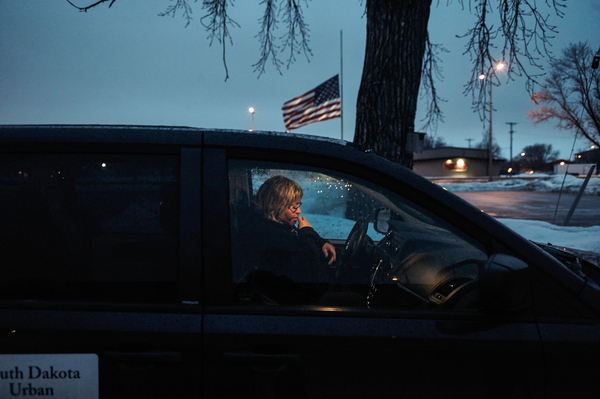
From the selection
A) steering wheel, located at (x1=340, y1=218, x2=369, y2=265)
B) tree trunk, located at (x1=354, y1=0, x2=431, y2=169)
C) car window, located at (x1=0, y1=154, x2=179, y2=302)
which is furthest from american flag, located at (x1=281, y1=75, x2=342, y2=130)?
car window, located at (x1=0, y1=154, x2=179, y2=302)

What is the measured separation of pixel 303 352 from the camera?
1.21 meters

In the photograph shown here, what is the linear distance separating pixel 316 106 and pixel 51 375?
1142 cm

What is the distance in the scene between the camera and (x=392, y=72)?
5414mm

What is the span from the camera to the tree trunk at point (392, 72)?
212 inches

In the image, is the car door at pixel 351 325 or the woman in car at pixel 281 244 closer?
the car door at pixel 351 325

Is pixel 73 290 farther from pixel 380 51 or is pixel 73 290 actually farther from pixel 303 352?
pixel 380 51

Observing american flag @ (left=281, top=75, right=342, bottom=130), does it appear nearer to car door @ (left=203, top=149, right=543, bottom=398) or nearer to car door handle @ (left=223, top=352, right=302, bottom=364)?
car door @ (left=203, top=149, right=543, bottom=398)

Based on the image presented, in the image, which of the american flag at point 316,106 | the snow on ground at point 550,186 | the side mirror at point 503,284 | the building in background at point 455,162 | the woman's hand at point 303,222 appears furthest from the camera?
the building in background at point 455,162

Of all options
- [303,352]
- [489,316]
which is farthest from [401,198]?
[303,352]

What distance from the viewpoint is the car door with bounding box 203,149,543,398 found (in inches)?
47.2

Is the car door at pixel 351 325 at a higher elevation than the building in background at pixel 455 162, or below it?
below

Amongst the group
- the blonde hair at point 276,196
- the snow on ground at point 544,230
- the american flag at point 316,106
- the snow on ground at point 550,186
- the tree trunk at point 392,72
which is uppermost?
the american flag at point 316,106

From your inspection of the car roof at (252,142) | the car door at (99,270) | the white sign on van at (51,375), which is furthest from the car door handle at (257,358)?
the car roof at (252,142)

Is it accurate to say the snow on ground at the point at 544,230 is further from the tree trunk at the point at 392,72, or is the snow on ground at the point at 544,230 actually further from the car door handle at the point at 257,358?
the tree trunk at the point at 392,72
